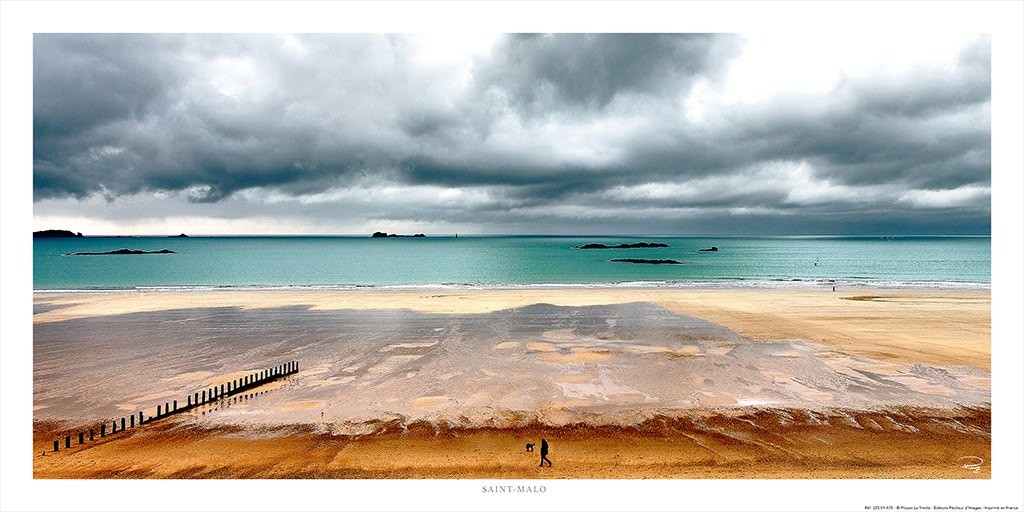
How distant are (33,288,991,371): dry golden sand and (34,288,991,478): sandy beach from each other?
0.27m

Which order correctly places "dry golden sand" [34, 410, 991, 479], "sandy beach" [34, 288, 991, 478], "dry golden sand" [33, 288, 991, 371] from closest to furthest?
"dry golden sand" [34, 410, 991, 479] → "sandy beach" [34, 288, 991, 478] → "dry golden sand" [33, 288, 991, 371]

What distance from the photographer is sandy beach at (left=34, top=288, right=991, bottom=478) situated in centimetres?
964

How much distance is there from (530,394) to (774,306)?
23.1 m

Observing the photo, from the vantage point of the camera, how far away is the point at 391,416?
12.0m

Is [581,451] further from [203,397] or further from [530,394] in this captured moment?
[203,397]

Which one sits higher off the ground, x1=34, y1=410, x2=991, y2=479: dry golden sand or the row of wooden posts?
the row of wooden posts

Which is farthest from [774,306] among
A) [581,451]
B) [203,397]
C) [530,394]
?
[203,397]

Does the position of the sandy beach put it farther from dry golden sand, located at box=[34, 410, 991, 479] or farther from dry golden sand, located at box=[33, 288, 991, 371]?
dry golden sand, located at box=[33, 288, 991, 371]

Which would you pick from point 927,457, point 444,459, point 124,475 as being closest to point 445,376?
point 444,459

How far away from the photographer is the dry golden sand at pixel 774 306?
19.3m

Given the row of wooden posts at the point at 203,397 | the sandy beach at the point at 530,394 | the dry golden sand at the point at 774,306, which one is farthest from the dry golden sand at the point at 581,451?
the dry golden sand at the point at 774,306

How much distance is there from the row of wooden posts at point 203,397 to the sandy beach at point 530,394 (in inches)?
15.0

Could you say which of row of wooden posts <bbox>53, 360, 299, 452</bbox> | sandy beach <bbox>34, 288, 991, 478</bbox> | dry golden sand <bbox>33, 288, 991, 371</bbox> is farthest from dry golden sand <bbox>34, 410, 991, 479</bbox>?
dry golden sand <bbox>33, 288, 991, 371</bbox>

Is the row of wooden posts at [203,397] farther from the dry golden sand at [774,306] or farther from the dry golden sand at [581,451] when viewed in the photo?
the dry golden sand at [774,306]
